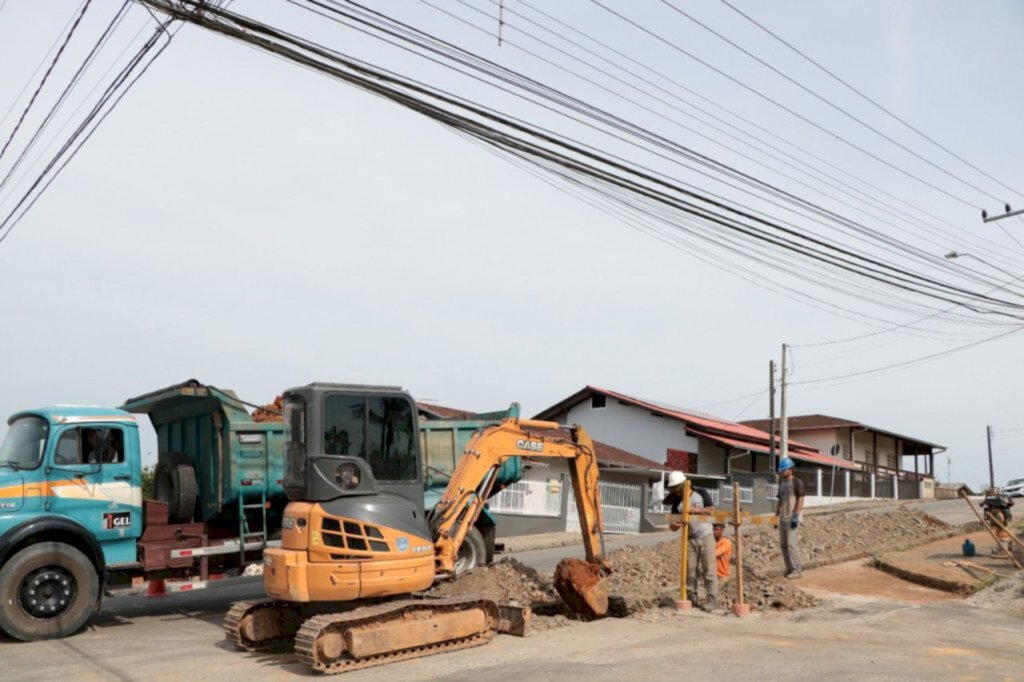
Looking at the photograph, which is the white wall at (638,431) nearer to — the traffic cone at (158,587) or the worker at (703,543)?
the worker at (703,543)

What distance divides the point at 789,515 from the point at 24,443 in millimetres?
11218

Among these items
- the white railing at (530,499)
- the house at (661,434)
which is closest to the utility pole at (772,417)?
the house at (661,434)

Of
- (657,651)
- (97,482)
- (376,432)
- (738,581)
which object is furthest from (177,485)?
(738,581)

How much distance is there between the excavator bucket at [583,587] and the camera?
1284 cm

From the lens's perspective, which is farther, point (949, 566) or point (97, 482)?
point (949, 566)

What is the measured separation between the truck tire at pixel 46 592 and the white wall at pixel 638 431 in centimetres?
3410

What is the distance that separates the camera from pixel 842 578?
52.9 feet

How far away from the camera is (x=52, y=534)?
41.7 ft

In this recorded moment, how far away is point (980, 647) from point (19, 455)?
12.3 metres

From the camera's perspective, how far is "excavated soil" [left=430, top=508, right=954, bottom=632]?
44.3ft

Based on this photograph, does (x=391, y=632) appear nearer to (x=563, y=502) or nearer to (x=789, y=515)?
(x=789, y=515)

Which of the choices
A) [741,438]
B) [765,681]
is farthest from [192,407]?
[741,438]

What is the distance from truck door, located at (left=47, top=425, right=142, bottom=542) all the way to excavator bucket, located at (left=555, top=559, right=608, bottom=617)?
5976mm

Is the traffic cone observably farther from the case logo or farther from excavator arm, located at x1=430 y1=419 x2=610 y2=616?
excavator arm, located at x1=430 y1=419 x2=610 y2=616
